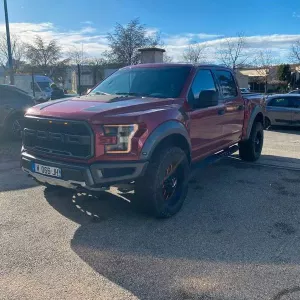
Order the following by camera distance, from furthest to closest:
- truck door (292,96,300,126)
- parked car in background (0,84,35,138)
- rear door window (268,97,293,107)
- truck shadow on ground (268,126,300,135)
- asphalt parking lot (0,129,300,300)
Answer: rear door window (268,97,293,107), truck shadow on ground (268,126,300,135), truck door (292,96,300,126), parked car in background (0,84,35,138), asphalt parking lot (0,129,300,300)

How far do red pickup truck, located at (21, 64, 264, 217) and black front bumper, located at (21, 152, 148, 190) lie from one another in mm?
11

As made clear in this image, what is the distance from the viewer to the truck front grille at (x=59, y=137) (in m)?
3.72

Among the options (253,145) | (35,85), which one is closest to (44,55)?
(35,85)

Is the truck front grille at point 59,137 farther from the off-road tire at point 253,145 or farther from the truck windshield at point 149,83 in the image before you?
the off-road tire at point 253,145

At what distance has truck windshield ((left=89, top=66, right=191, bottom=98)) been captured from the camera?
4.89 m

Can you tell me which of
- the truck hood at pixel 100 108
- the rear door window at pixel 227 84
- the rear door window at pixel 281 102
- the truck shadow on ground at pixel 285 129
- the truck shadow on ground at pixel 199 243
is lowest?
the truck shadow on ground at pixel 285 129

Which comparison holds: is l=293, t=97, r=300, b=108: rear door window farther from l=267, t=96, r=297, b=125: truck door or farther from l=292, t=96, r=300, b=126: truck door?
l=267, t=96, r=297, b=125: truck door

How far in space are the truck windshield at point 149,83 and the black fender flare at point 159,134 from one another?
58 centimetres

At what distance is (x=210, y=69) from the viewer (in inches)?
223

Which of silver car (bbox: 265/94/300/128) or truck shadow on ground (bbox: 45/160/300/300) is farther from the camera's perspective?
silver car (bbox: 265/94/300/128)

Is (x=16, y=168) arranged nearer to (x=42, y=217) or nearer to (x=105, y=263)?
(x=42, y=217)

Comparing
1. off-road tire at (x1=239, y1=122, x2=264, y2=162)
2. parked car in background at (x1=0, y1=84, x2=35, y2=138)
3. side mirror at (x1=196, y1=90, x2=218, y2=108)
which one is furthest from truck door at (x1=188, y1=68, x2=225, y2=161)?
parked car in background at (x1=0, y1=84, x2=35, y2=138)

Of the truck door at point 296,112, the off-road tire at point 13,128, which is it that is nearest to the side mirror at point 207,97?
the off-road tire at point 13,128

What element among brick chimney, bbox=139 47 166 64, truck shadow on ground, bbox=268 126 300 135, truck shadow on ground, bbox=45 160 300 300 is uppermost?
brick chimney, bbox=139 47 166 64
